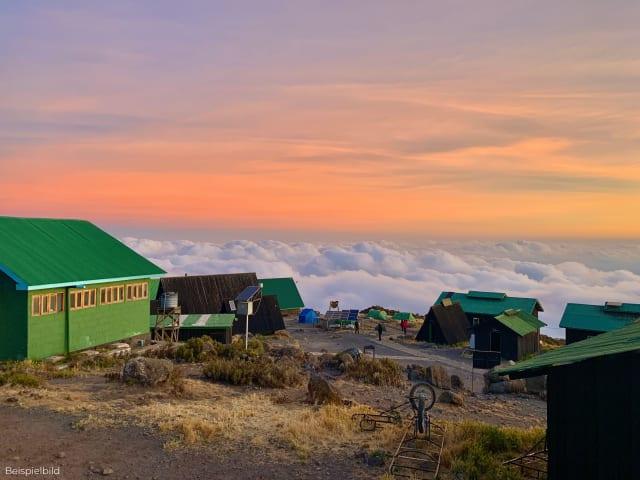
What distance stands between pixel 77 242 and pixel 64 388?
43.3 ft

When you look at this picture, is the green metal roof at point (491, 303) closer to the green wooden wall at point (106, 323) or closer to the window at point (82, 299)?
the green wooden wall at point (106, 323)

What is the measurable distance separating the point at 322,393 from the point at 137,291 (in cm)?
1666

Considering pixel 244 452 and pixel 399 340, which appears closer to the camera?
pixel 244 452

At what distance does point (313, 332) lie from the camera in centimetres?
5097

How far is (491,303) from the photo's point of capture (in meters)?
48.8

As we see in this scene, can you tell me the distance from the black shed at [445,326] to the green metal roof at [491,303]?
4.14 feet

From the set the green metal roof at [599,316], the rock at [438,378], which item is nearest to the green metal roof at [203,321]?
the rock at [438,378]

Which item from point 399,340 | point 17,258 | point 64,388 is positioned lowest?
point 399,340

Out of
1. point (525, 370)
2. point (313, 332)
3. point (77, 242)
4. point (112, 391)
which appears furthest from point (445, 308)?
point (525, 370)

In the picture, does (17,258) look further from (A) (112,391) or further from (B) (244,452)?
(B) (244,452)

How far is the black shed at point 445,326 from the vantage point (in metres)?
45.5

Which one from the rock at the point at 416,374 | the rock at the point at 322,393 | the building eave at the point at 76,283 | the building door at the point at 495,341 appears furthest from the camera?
the building door at the point at 495,341

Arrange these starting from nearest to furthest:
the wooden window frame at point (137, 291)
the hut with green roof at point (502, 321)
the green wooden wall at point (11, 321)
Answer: the green wooden wall at point (11, 321) → the wooden window frame at point (137, 291) → the hut with green roof at point (502, 321)

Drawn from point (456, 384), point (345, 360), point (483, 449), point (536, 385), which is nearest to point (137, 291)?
point (345, 360)
